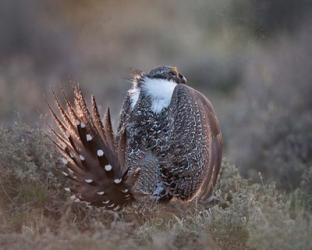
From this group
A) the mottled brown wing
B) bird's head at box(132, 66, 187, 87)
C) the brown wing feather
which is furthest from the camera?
bird's head at box(132, 66, 187, 87)

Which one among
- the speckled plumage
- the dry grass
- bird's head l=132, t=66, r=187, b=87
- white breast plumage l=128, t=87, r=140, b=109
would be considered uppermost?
bird's head l=132, t=66, r=187, b=87

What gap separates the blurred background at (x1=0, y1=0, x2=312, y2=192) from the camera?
1084 centimetres

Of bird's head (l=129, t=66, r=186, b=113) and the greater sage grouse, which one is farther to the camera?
bird's head (l=129, t=66, r=186, b=113)

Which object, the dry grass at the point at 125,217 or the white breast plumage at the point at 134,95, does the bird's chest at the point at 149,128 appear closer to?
the white breast plumage at the point at 134,95

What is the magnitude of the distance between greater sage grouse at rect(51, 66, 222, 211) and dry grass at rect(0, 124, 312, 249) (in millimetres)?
192

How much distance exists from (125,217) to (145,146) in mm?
522

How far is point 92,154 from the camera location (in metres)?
6.39

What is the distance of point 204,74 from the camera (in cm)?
1580

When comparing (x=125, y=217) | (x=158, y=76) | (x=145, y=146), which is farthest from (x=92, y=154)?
(x=158, y=76)

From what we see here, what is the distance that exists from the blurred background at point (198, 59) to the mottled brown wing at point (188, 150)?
72cm

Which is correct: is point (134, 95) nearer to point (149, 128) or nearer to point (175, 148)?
point (149, 128)

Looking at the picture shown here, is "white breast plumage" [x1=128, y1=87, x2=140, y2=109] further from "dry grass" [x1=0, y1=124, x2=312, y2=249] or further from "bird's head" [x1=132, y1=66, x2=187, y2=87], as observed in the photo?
"dry grass" [x1=0, y1=124, x2=312, y2=249]

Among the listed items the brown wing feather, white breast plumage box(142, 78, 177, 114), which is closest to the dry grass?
the brown wing feather

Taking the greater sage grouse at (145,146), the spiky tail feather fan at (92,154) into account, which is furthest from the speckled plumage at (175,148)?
the spiky tail feather fan at (92,154)
